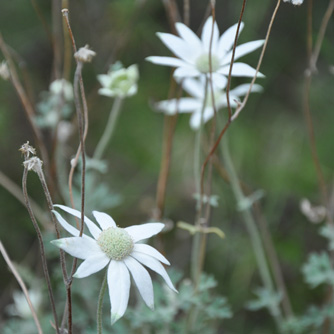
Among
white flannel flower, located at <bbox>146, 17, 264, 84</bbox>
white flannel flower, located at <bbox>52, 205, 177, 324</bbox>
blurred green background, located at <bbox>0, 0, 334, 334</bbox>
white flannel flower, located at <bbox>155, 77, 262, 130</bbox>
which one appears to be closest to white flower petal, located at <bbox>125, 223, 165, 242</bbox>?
white flannel flower, located at <bbox>52, 205, 177, 324</bbox>

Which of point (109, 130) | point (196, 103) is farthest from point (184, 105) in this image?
point (109, 130)

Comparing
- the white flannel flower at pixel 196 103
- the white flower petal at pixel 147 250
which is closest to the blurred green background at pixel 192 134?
the white flannel flower at pixel 196 103

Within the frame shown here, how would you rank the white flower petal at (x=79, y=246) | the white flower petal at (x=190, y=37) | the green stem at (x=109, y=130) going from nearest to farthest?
the white flower petal at (x=79, y=246), the white flower petal at (x=190, y=37), the green stem at (x=109, y=130)

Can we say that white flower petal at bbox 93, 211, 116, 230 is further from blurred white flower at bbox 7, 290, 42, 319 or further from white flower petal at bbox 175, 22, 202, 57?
blurred white flower at bbox 7, 290, 42, 319

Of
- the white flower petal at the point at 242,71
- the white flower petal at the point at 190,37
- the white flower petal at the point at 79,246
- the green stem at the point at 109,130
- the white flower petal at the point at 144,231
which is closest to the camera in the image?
the white flower petal at the point at 79,246

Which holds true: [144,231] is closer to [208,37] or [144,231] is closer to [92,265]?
[92,265]

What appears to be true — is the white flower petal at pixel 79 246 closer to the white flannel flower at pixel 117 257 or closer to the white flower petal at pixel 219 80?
the white flannel flower at pixel 117 257
